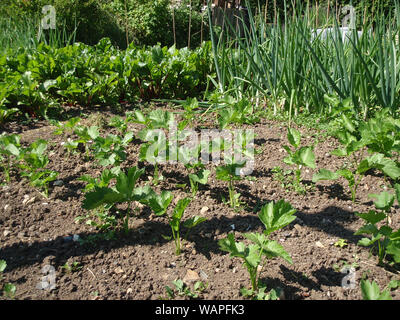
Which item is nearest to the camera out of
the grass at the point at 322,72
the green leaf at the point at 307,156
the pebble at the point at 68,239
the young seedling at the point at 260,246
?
the young seedling at the point at 260,246

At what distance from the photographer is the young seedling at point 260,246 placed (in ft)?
4.26

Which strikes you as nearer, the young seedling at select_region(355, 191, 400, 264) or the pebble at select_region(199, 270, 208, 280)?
the young seedling at select_region(355, 191, 400, 264)

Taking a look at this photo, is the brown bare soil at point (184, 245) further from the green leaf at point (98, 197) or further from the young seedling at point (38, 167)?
the green leaf at point (98, 197)

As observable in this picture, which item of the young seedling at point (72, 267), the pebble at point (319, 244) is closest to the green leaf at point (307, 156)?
the pebble at point (319, 244)

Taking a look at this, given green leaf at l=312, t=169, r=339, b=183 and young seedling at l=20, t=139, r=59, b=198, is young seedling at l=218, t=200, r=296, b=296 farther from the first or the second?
young seedling at l=20, t=139, r=59, b=198

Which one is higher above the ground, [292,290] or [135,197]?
[135,197]

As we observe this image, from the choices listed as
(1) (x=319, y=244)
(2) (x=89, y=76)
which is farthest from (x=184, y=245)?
(2) (x=89, y=76)

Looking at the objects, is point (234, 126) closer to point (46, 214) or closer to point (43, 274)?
point (46, 214)

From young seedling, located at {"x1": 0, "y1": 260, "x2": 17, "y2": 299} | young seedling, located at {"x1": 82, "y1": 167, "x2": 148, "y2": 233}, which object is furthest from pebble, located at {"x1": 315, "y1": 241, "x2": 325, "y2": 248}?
young seedling, located at {"x1": 0, "y1": 260, "x2": 17, "y2": 299}

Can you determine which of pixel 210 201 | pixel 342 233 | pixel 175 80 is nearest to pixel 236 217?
pixel 210 201

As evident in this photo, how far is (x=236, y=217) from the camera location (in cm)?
180

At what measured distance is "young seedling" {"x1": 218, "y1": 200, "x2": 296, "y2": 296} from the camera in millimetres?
1300

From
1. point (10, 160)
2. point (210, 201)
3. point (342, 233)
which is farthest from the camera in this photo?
point (10, 160)

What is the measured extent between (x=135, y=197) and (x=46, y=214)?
530mm
